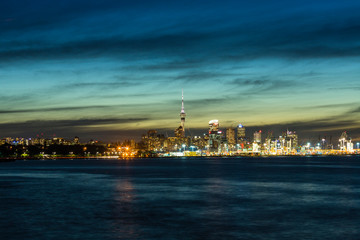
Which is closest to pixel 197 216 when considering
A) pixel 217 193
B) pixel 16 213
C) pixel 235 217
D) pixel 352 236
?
pixel 235 217

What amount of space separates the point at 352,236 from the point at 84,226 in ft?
62.2

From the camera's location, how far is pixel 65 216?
39.2 meters

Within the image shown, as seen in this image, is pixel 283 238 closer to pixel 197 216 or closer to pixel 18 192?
pixel 197 216

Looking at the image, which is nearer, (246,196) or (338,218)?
(338,218)

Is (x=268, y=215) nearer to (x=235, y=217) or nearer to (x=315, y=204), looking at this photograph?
(x=235, y=217)

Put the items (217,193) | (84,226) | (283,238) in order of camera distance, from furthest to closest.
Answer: (217,193) < (84,226) < (283,238)

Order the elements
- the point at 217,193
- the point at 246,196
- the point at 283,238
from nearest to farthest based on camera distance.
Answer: the point at 283,238
the point at 246,196
the point at 217,193

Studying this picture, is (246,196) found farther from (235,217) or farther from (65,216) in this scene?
(65,216)

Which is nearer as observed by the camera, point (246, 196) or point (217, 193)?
point (246, 196)

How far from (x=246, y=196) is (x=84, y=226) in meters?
26.8

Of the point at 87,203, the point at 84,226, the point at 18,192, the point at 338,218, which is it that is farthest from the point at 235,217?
the point at 18,192

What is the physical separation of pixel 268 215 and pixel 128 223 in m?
12.2

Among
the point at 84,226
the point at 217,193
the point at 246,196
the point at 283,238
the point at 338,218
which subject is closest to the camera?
the point at 283,238

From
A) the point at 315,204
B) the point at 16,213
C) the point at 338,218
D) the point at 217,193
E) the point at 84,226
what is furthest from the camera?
the point at 217,193
